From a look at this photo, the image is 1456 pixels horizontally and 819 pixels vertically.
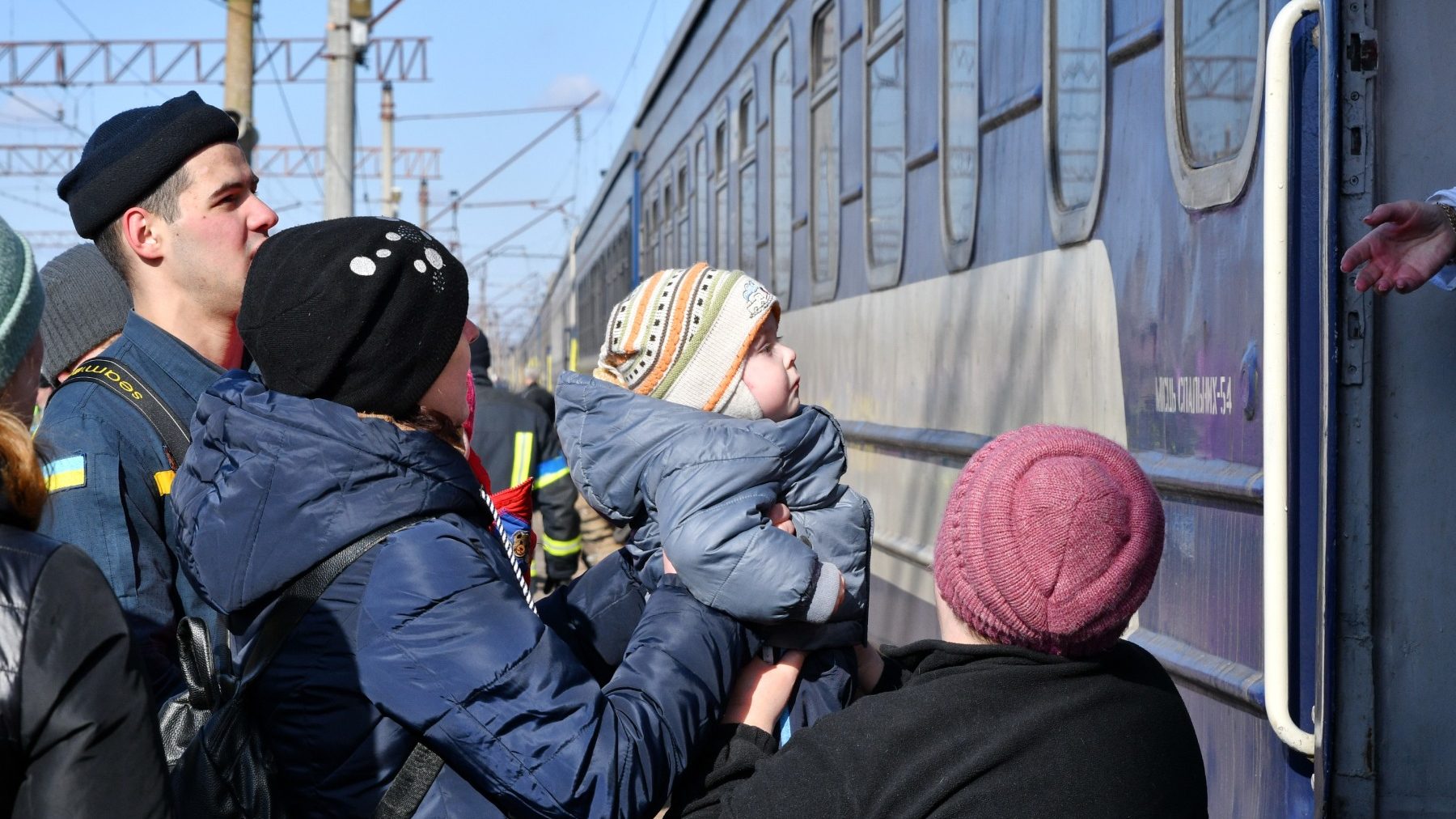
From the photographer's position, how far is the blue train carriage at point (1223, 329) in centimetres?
215

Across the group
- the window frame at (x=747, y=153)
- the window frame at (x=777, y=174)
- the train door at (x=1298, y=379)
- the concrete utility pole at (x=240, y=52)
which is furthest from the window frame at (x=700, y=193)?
the train door at (x=1298, y=379)

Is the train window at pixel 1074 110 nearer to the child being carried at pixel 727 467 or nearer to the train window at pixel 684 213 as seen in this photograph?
the child being carried at pixel 727 467

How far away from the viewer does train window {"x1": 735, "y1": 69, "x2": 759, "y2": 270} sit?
7.51 metres

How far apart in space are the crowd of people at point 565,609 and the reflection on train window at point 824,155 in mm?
3734

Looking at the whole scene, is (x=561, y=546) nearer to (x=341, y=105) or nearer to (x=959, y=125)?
(x=341, y=105)

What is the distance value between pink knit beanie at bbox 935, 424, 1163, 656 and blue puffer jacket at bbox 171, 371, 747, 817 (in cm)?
39

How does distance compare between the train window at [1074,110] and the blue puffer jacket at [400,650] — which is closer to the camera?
the blue puffer jacket at [400,650]

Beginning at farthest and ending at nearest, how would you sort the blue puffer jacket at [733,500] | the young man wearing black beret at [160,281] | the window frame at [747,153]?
the window frame at [747,153]
the young man wearing black beret at [160,281]
the blue puffer jacket at [733,500]

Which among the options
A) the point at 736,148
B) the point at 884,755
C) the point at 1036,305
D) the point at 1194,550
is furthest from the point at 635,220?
the point at 884,755

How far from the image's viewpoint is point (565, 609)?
2.15m

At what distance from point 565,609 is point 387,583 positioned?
51 cm

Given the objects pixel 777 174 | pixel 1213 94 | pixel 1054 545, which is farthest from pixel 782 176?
pixel 1054 545

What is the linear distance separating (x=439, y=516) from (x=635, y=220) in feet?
42.2

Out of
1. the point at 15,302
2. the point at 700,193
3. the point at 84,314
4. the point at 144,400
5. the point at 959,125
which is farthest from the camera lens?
the point at 700,193
